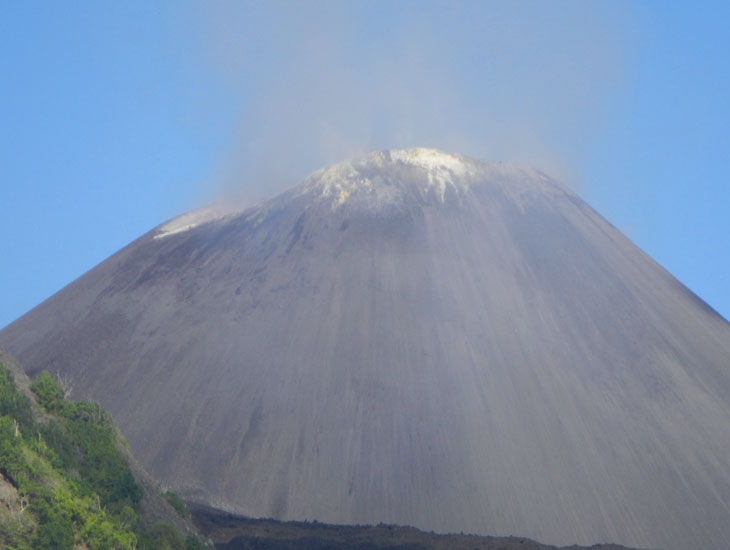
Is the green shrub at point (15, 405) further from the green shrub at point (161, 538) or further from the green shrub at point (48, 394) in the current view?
the green shrub at point (161, 538)

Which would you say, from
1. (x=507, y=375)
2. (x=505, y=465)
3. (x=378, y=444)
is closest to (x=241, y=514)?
(x=378, y=444)

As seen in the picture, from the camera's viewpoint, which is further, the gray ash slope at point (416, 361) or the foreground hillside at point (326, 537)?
the gray ash slope at point (416, 361)

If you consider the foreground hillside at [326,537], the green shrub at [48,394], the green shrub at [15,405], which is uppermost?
the foreground hillside at [326,537]

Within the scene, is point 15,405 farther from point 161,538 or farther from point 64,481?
point 161,538

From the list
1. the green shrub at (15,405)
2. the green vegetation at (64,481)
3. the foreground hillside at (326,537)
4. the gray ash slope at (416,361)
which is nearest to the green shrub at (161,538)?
the green vegetation at (64,481)

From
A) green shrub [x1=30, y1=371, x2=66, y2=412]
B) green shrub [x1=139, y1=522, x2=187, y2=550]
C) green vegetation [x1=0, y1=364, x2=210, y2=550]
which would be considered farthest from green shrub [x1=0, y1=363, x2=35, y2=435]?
green shrub [x1=139, y1=522, x2=187, y2=550]

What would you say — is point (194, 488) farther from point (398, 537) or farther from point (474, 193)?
point (474, 193)

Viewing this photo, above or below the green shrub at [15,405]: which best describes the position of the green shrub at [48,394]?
above

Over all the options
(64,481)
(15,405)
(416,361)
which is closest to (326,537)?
(416,361)
